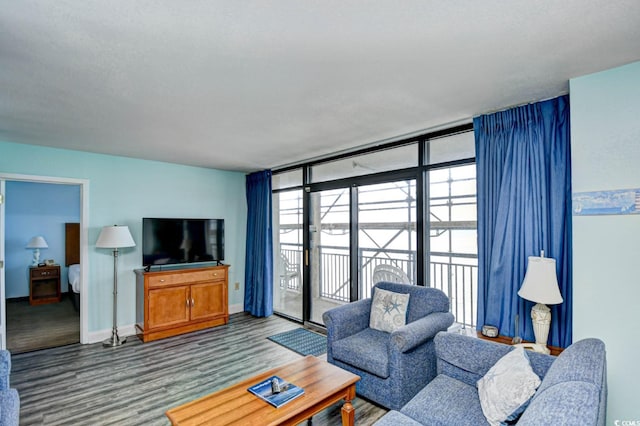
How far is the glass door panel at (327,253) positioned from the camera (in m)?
4.42

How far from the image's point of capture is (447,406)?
1.77m

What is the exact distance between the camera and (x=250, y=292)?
18.0ft

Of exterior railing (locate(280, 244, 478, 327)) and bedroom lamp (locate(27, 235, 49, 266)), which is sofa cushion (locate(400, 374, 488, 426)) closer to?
exterior railing (locate(280, 244, 478, 327))

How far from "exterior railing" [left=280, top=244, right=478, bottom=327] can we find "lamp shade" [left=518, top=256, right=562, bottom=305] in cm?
100

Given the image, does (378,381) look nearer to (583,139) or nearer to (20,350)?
(583,139)

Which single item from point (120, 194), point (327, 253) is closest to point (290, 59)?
point (327, 253)

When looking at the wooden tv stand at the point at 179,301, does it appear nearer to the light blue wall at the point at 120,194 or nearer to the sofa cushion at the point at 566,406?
the light blue wall at the point at 120,194

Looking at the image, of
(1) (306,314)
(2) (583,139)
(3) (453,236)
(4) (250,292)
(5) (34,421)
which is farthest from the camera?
(4) (250,292)

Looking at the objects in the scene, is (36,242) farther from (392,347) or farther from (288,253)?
(392,347)

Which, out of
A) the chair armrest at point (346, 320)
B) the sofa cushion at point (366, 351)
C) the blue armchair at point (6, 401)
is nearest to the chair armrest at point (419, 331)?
the sofa cushion at point (366, 351)

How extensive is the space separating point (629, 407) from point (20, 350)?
5783 mm

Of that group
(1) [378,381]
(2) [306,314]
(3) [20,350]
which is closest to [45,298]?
(3) [20,350]

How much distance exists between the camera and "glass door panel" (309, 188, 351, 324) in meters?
4.42

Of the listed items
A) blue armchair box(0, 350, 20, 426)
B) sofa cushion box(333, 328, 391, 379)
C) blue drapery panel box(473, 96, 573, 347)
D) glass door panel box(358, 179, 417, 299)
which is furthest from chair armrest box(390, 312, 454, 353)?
blue armchair box(0, 350, 20, 426)
